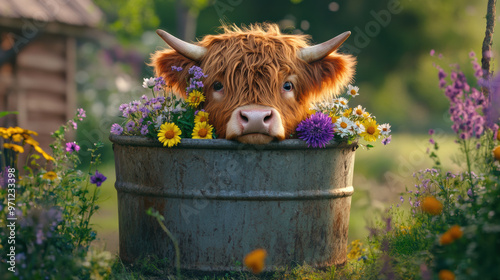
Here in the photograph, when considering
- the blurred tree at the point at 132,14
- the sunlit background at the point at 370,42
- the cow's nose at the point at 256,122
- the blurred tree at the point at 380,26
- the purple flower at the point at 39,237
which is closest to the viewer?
the purple flower at the point at 39,237

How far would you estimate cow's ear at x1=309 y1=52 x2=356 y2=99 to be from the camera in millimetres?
3514

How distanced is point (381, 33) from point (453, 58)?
176cm

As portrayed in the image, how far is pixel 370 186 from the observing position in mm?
7543

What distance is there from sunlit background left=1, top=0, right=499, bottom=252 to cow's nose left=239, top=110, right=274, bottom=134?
532cm

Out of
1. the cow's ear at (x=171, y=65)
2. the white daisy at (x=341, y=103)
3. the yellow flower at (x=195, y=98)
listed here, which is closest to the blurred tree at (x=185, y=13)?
the cow's ear at (x=171, y=65)

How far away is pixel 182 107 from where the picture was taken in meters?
3.40

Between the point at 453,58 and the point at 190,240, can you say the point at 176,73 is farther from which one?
the point at 453,58

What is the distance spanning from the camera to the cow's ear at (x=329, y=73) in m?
3.51

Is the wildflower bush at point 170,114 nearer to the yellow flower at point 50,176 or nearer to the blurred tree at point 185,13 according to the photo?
the yellow flower at point 50,176

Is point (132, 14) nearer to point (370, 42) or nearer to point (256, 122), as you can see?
point (370, 42)

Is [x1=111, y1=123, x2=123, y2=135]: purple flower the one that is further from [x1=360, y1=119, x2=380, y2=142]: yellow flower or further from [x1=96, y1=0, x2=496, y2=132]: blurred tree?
[x1=96, y1=0, x2=496, y2=132]: blurred tree

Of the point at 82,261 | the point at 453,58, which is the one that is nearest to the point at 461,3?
the point at 453,58


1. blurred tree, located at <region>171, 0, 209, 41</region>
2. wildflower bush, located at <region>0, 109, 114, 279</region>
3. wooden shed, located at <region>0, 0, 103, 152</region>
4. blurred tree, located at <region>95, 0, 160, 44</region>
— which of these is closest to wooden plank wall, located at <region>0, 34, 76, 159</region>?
wooden shed, located at <region>0, 0, 103, 152</region>

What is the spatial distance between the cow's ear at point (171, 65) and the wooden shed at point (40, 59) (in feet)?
11.4
